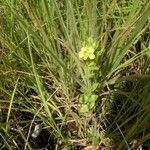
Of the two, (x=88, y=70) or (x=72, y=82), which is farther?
(x=72, y=82)

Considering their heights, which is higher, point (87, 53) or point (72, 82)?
point (87, 53)

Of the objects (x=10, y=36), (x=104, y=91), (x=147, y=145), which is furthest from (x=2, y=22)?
(x=147, y=145)

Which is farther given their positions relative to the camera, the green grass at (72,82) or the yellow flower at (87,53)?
the green grass at (72,82)

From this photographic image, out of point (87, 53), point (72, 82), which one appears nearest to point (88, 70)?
point (87, 53)

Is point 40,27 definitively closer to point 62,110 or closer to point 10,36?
point 10,36

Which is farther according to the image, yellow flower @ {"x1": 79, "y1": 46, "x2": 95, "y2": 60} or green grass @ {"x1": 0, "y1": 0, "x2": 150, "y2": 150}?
green grass @ {"x1": 0, "y1": 0, "x2": 150, "y2": 150}

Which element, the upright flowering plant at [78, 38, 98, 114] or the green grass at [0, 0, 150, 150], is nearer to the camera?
the upright flowering plant at [78, 38, 98, 114]

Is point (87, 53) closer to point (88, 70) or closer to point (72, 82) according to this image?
point (88, 70)

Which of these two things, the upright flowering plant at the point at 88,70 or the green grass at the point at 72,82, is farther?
the green grass at the point at 72,82
